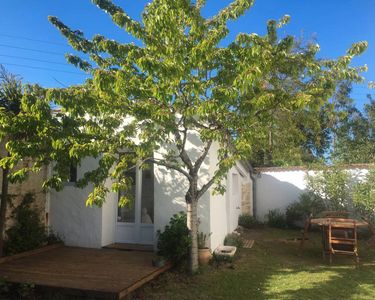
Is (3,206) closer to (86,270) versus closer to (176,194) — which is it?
(86,270)

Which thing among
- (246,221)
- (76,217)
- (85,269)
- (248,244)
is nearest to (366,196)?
(246,221)

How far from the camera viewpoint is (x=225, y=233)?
10.5m

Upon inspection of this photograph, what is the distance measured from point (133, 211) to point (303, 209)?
8142mm

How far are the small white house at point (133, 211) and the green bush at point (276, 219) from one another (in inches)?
235

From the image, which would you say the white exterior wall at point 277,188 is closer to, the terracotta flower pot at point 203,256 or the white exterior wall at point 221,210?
the white exterior wall at point 221,210

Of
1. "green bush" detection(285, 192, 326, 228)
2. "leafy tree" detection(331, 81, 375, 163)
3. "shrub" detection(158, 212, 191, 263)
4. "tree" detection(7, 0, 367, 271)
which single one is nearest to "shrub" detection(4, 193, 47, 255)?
"tree" detection(7, 0, 367, 271)

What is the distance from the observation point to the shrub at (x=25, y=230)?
7.87 meters

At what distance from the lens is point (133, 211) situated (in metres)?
9.23

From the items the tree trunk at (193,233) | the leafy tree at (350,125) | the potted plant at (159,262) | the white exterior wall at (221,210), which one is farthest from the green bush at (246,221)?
the leafy tree at (350,125)

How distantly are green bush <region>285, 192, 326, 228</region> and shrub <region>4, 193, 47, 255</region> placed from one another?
33.2ft

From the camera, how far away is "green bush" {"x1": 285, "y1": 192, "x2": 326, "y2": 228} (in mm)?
13836

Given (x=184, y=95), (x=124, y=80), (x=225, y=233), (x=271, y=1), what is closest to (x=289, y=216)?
(x=225, y=233)

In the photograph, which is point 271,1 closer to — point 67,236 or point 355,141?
point 67,236

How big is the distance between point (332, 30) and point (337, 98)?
42.0 feet
